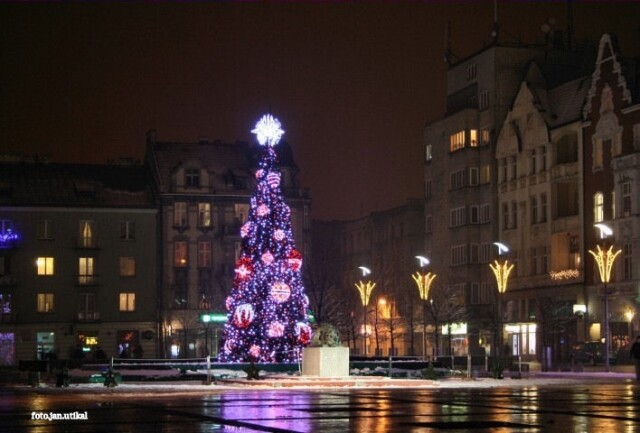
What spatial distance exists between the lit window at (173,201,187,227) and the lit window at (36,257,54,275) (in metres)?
9.98

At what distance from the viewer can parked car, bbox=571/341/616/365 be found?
68188mm

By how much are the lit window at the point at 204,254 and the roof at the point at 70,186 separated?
499cm

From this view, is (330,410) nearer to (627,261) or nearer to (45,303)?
(627,261)

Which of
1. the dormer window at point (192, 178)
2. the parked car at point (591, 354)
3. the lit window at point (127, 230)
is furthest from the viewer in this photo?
the dormer window at point (192, 178)

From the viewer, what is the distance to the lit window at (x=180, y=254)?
96.6m

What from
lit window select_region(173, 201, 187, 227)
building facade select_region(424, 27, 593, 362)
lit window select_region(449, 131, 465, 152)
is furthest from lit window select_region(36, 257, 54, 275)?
lit window select_region(449, 131, 465, 152)

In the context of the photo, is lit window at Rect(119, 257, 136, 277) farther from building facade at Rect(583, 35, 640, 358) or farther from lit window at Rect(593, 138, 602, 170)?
lit window at Rect(593, 138, 602, 170)

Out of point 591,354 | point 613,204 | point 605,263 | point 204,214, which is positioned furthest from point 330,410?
point 204,214

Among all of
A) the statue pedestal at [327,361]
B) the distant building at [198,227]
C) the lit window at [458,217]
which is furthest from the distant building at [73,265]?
the statue pedestal at [327,361]

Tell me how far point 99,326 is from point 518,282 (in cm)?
2999

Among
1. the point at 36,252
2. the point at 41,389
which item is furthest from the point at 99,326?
the point at 41,389

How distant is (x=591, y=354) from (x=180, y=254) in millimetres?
38084

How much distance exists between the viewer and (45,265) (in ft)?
302

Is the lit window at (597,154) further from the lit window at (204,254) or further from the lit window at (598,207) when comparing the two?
the lit window at (204,254)
